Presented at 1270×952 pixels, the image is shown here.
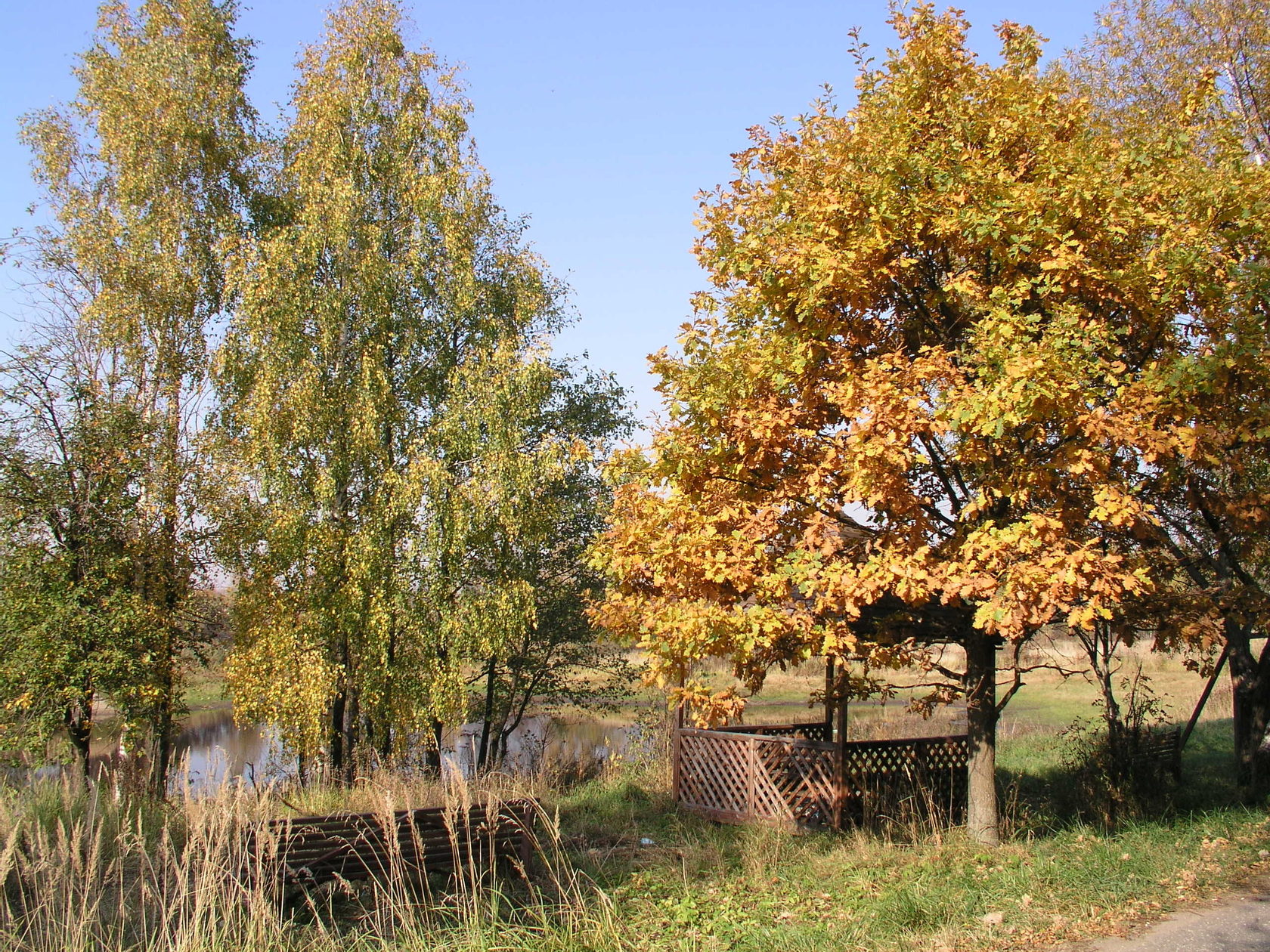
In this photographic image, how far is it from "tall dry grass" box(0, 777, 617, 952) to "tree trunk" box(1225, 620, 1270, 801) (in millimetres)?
7762

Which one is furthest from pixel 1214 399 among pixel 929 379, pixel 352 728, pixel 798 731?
pixel 352 728

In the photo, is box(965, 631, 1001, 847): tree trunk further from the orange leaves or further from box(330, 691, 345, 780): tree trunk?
box(330, 691, 345, 780): tree trunk

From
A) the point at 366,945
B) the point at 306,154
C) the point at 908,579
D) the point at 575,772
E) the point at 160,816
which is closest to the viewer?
the point at 366,945

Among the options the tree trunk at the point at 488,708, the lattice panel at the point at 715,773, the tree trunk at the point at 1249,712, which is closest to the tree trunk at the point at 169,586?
the tree trunk at the point at 488,708

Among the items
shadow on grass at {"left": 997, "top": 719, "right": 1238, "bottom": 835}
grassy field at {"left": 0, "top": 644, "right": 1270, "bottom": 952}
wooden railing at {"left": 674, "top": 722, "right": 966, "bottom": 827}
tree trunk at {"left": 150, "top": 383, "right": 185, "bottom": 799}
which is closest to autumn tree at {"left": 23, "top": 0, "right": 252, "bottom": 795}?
tree trunk at {"left": 150, "top": 383, "right": 185, "bottom": 799}

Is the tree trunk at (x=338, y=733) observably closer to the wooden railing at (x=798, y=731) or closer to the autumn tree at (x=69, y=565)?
the autumn tree at (x=69, y=565)

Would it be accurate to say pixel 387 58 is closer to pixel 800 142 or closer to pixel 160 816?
pixel 800 142

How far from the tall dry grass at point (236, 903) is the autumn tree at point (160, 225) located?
7.58 m

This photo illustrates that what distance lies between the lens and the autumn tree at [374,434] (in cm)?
1386

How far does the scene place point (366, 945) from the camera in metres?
5.39

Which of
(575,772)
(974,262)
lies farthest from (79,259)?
(974,262)

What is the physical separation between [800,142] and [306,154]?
34.9 ft

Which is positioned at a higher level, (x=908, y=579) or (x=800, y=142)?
(x=800, y=142)

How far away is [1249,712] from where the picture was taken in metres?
10.7
